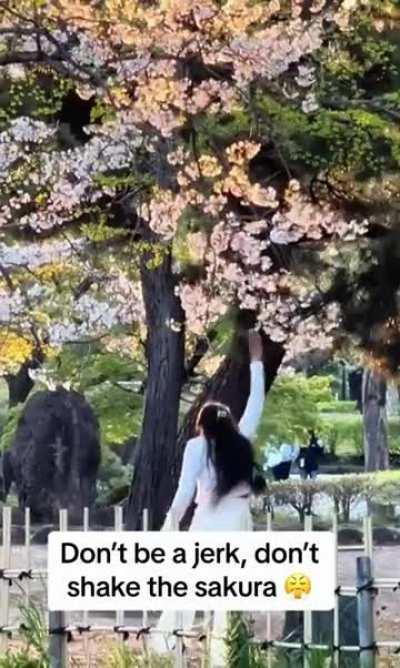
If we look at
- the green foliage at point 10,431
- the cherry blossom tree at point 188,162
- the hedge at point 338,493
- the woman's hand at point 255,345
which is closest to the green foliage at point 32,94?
the cherry blossom tree at point 188,162

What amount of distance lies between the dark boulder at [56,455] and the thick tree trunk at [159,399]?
485 centimetres

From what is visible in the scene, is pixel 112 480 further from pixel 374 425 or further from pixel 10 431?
pixel 374 425

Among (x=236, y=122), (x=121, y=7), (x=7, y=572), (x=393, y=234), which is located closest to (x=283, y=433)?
(x=393, y=234)

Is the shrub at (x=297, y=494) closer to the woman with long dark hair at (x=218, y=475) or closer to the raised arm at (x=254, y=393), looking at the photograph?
the raised arm at (x=254, y=393)

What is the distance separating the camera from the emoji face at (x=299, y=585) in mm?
4527

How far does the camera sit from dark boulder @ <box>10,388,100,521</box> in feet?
59.9

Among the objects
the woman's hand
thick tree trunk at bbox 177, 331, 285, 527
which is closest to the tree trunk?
thick tree trunk at bbox 177, 331, 285, 527

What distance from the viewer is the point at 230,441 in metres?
9.55

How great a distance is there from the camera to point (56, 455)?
720 inches

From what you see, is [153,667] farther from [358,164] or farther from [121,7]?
[358,164]

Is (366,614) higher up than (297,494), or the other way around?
(297,494)

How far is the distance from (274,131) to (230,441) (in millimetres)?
2394

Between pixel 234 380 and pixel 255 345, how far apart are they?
23.0 inches

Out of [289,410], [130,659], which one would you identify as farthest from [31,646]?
[289,410]
